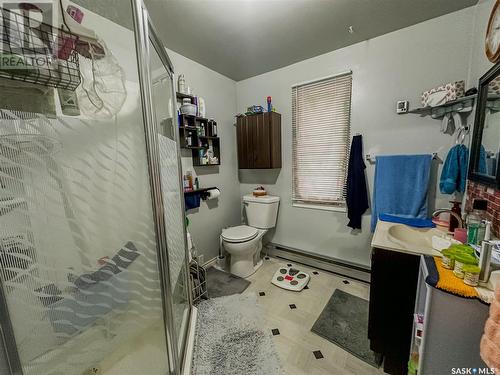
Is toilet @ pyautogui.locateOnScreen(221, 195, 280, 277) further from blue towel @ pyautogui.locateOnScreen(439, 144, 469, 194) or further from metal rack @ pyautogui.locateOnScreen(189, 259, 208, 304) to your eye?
blue towel @ pyautogui.locateOnScreen(439, 144, 469, 194)

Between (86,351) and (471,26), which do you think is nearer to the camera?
(86,351)

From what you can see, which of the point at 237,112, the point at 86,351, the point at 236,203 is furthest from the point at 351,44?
the point at 86,351

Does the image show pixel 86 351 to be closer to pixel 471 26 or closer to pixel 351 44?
pixel 351 44

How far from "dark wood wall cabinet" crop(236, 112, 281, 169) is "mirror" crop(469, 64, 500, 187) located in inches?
60.3

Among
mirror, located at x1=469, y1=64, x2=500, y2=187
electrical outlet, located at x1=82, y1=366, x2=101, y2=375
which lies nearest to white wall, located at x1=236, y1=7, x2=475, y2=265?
mirror, located at x1=469, y1=64, x2=500, y2=187

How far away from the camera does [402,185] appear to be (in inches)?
63.7

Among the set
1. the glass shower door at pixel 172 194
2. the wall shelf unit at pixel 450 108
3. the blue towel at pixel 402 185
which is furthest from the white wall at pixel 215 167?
the wall shelf unit at pixel 450 108

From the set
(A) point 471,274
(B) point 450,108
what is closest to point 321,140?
(B) point 450,108

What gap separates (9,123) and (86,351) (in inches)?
33.6

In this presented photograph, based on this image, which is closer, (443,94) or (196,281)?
(443,94)

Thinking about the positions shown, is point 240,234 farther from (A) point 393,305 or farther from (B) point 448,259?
(B) point 448,259

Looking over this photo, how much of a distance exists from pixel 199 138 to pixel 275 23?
118 centimetres

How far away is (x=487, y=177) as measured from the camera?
3.40 feet

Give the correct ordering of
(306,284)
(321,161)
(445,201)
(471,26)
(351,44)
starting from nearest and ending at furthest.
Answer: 1. (471,26)
2. (445,201)
3. (351,44)
4. (306,284)
5. (321,161)
